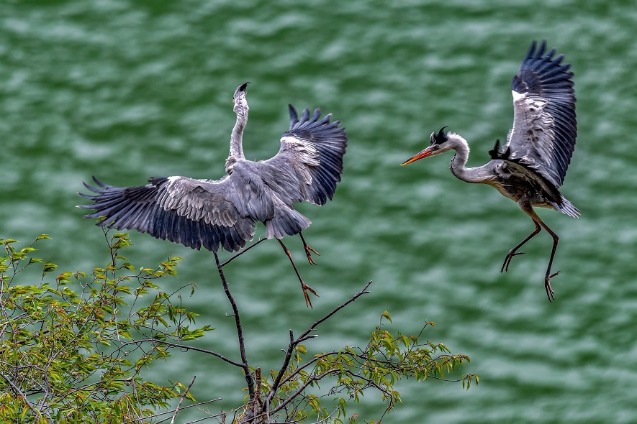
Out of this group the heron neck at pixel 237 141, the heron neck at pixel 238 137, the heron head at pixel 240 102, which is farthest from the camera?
the heron head at pixel 240 102

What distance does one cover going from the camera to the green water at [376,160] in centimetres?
2464

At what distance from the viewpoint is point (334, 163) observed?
645 inches

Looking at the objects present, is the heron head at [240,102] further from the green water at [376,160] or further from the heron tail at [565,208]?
the green water at [376,160]

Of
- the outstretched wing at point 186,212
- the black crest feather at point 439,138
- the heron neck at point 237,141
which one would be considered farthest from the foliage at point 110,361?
the black crest feather at point 439,138

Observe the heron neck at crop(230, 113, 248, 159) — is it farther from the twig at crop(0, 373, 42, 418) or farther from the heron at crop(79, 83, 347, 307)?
the twig at crop(0, 373, 42, 418)

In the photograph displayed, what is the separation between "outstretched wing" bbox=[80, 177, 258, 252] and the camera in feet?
49.0

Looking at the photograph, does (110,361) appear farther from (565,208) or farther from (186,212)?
(565,208)

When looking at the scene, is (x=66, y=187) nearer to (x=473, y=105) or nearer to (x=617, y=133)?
(x=473, y=105)

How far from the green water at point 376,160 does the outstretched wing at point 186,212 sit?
27.8 feet

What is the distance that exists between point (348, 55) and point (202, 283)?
565 cm

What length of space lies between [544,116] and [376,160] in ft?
35.4

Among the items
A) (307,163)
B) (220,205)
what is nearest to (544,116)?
(307,163)

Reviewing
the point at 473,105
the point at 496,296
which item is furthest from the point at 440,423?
the point at 473,105

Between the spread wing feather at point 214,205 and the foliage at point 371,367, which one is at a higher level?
the spread wing feather at point 214,205
